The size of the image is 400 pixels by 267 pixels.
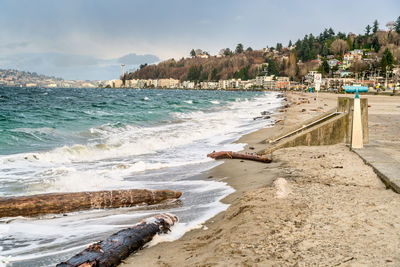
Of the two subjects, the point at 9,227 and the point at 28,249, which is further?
the point at 9,227

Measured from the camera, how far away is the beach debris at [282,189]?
4.65 metres

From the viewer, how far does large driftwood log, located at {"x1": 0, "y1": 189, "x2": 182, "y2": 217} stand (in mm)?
5070

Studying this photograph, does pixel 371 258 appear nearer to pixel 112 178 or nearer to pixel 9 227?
pixel 9 227

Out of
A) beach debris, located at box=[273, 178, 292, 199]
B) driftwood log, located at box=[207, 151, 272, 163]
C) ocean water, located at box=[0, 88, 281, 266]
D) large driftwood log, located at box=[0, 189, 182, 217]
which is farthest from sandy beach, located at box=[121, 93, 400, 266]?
driftwood log, located at box=[207, 151, 272, 163]

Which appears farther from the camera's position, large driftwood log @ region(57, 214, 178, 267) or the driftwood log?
the driftwood log

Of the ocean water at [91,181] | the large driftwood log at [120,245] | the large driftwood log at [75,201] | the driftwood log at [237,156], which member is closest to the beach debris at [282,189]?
the ocean water at [91,181]

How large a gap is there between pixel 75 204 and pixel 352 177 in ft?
14.8

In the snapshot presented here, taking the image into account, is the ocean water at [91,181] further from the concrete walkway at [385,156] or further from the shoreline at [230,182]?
the concrete walkway at [385,156]

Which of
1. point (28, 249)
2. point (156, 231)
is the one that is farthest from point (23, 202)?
point (156, 231)

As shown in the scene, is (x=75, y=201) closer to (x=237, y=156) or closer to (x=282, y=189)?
(x=282, y=189)

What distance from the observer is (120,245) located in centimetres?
343

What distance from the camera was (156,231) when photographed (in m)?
3.96

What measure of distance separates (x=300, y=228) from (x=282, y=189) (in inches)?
57.7

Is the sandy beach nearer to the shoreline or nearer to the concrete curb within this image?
the shoreline
